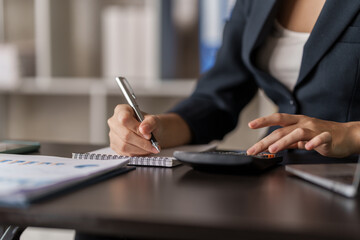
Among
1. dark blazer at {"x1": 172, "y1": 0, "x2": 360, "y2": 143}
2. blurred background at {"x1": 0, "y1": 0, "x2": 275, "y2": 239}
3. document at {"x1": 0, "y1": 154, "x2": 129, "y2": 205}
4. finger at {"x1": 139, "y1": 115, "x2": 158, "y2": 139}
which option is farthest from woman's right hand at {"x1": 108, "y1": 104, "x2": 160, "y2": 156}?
blurred background at {"x1": 0, "y1": 0, "x2": 275, "y2": 239}

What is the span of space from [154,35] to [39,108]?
1144 mm

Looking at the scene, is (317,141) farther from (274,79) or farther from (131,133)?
(274,79)

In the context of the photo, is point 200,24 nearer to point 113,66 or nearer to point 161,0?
point 161,0

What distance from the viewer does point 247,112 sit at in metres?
2.50

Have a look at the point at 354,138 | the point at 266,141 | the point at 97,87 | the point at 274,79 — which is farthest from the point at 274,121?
the point at 97,87

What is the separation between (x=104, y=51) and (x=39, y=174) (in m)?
1.89

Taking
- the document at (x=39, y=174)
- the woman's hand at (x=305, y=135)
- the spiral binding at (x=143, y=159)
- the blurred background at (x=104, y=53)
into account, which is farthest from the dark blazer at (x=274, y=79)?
the blurred background at (x=104, y=53)

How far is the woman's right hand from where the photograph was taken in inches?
29.6

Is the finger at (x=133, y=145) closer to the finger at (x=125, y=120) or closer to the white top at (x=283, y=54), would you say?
the finger at (x=125, y=120)

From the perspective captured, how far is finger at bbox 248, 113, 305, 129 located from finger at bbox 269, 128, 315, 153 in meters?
→ 0.04

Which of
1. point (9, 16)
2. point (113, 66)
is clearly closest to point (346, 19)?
point (113, 66)

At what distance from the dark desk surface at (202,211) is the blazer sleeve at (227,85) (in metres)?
0.57

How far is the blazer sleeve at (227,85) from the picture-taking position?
3.70 ft

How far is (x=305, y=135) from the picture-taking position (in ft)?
2.21
